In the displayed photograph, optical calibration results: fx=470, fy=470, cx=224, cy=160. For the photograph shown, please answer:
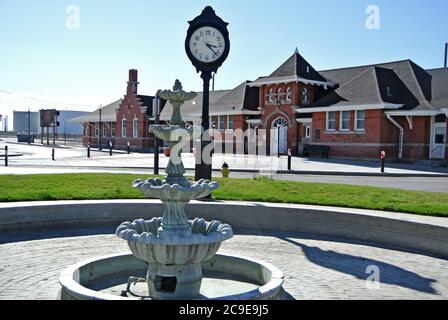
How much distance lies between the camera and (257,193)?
12906mm

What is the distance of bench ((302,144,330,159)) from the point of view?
37362mm

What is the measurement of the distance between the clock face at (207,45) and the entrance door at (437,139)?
24.8m

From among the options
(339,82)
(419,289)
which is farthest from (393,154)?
(419,289)

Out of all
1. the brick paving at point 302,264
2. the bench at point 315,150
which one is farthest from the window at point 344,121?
the brick paving at point 302,264

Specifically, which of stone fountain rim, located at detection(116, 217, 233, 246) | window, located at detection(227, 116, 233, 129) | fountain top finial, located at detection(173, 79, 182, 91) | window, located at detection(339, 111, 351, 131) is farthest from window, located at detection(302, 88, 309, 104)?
stone fountain rim, located at detection(116, 217, 233, 246)

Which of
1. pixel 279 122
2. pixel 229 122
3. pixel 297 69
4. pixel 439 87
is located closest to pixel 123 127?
pixel 229 122

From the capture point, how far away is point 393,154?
34562 mm

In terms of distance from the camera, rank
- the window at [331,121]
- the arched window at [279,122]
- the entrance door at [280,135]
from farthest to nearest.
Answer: the arched window at [279,122], the entrance door at [280,135], the window at [331,121]

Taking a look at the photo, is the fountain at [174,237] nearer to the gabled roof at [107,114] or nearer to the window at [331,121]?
the window at [331,121]

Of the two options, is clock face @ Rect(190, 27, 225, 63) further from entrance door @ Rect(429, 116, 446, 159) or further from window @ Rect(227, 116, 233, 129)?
window @ Rect(227, 116, 233, 129)

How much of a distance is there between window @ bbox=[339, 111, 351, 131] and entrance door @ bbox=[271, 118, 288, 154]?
5.92 metres

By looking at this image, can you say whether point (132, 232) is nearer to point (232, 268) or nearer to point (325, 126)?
point (232, 268)

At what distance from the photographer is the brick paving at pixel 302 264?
253 inches
